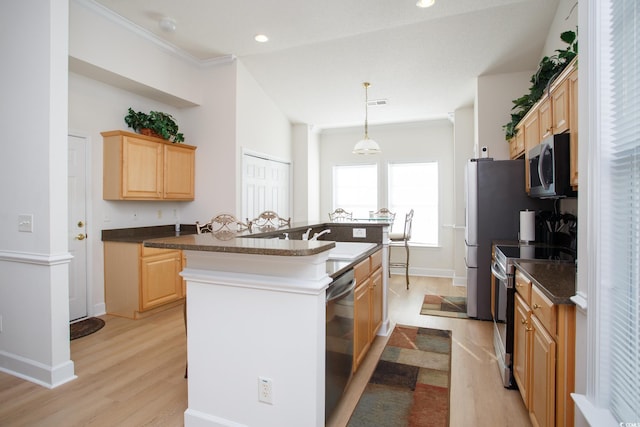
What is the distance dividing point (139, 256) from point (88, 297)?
2.61 ft

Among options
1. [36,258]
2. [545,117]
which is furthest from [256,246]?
[545,117]

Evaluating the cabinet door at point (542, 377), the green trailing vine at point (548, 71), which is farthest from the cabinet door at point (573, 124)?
the cabinet door at point (542, 377)

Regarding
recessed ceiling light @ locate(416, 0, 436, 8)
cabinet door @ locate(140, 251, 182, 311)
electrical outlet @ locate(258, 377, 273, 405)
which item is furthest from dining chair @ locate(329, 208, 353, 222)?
electrical outlet @ locate(258, 377, 273, 405)

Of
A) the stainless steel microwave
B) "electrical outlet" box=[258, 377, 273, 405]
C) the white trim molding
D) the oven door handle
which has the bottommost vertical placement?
"electrical outlet" box=[258, 377, 273, 405]

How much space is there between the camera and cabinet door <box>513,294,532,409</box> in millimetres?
1868

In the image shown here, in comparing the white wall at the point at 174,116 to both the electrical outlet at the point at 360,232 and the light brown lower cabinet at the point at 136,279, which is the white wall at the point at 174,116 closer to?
the light brown lower cabinet at the point at 136,279

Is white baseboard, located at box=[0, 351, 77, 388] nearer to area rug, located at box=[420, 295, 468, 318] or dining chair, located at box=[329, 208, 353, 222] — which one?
area rug, located at box=[420, 295, 468, 318]

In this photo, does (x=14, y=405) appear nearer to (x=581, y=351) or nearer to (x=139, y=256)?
(x=139, y=256)

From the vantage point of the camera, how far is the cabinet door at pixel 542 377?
1.45 meters

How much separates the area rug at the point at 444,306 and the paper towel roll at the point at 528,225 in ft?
4.07

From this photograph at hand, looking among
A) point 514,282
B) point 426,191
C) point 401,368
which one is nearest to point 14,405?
point 401,368

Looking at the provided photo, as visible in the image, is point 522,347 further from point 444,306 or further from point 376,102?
point 376,102

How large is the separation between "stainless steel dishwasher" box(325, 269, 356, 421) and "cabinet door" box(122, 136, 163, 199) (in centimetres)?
309

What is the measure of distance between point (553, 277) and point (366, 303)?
1.23 metres
